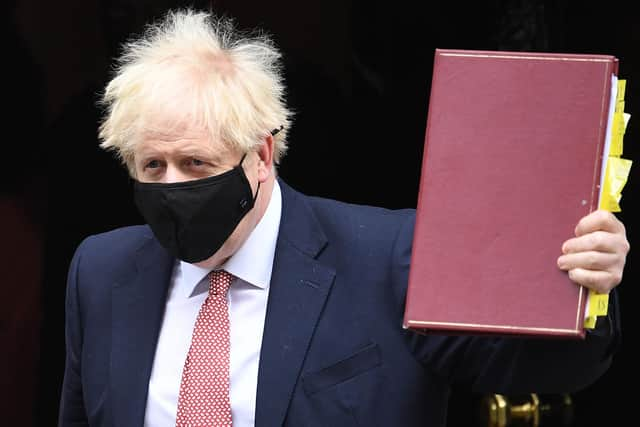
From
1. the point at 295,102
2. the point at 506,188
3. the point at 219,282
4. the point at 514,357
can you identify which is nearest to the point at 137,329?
the point at 219,282

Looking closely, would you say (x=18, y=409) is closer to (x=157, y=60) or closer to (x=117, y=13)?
(x=117, y=13)

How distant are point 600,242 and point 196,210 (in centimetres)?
88

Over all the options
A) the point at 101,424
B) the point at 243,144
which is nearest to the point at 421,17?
the point at 243,144

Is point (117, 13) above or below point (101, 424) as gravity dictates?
above

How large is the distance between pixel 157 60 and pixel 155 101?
0.15m

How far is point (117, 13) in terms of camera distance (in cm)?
389

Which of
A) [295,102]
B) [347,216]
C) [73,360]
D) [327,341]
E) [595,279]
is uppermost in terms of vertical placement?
[295,102]

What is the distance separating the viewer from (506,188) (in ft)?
7.25

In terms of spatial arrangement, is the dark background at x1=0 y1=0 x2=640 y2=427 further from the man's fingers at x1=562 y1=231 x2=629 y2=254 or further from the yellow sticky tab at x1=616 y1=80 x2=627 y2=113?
the man's fingers at x1=562 y1=231 x2=629 y2=254

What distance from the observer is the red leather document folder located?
2158 mm

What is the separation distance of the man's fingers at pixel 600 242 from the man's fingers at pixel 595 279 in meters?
0.04

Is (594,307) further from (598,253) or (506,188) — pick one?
(506,188)

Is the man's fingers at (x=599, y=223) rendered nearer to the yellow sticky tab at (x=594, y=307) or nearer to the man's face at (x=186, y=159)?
the yellow sticky tab at (x=594, y=307)

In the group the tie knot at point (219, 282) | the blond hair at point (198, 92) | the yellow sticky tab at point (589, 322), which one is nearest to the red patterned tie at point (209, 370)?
the tie knot at point (219, 282)
